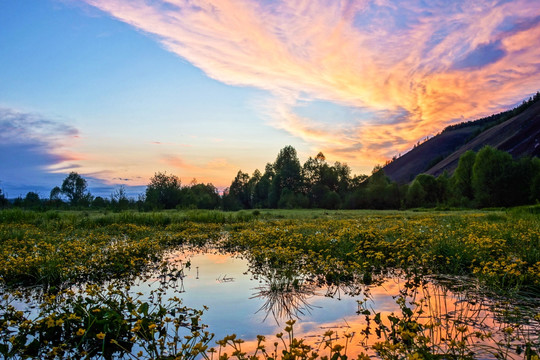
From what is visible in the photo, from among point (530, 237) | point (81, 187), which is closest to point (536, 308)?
point (530, 237)

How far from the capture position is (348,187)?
318 feet

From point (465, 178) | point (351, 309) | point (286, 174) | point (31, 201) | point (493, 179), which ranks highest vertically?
point (286, 174)

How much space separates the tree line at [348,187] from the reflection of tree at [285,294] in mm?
38445

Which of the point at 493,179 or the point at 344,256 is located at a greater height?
the point at 493,179

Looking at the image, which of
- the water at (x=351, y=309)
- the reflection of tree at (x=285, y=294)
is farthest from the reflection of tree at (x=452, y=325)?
the reflection of tree at (x=285, y=294)

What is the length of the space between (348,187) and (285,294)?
93069 millimetres

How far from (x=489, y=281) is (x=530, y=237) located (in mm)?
4366

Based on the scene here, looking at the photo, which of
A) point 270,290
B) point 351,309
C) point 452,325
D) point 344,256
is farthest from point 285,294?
point 344,256

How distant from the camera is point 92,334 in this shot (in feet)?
13.8

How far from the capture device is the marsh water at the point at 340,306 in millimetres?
4334

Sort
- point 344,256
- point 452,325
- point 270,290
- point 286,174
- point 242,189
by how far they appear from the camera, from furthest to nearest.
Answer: point 242,189
point 286,174
point 344,256
point 270,290
point 452,325

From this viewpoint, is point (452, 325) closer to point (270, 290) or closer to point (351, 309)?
point (351, 309)

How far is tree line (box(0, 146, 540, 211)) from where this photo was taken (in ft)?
224

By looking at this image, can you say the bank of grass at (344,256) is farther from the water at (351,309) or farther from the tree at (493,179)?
the tree at (493,179)
